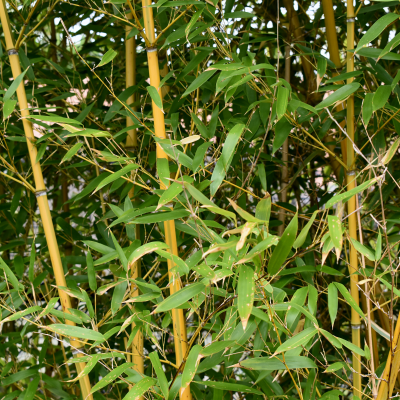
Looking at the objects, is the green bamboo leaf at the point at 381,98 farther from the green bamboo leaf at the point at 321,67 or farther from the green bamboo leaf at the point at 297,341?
the green bamboo leaf at the point at 297,341

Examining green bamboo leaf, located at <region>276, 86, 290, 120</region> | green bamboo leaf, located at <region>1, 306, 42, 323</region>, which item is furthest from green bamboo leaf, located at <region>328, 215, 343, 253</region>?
green bamboo leaf, located at <region>1, 306, 42, 323</region>

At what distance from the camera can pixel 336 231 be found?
67 cm

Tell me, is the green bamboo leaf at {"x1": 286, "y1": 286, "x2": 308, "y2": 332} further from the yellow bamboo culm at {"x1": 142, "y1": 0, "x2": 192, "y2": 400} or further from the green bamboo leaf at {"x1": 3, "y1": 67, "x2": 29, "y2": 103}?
the green bamboo leaf at {"x1": 3, "y1": 67, "x2": 29, "y2": 103}

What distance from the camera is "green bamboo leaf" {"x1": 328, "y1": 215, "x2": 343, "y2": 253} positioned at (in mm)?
651

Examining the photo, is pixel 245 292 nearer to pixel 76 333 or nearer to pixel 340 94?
pixel 76 333

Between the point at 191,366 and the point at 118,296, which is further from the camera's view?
the point at 118,296

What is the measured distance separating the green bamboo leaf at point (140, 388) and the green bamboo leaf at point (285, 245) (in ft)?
1.08

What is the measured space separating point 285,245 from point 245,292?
10cm

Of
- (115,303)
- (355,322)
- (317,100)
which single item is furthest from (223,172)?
(317,100)

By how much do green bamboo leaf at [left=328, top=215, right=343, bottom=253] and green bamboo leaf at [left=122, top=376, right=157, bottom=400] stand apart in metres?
0.42

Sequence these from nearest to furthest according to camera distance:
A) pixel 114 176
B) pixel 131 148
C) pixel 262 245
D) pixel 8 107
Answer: pixel 262 245
pixel 114 176
pixel 8 107
pixel 131 148

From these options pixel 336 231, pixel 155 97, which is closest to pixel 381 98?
pixel 336 231

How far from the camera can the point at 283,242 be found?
2.21ft

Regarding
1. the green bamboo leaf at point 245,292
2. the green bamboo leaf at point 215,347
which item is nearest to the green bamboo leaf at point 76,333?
the green bamboo leaf at point 215,347
